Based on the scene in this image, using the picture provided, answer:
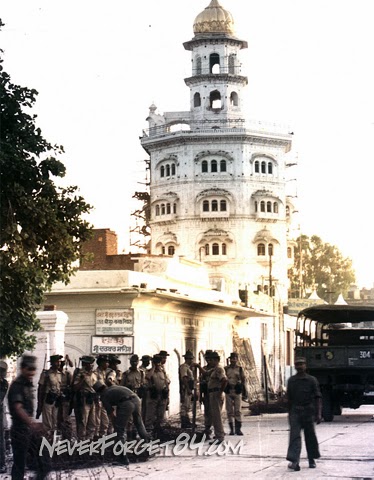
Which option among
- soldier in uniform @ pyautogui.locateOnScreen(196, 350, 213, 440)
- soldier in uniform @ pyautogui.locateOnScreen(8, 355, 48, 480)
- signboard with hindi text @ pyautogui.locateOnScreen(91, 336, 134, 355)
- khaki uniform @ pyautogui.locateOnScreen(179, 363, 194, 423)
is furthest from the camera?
signboard with hindi text @ pyautogui.locateOnScreen(91, 336, 134, 355)

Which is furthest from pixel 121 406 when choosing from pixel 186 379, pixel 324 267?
pixel 324 267

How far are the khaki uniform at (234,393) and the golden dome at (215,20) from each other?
291ft

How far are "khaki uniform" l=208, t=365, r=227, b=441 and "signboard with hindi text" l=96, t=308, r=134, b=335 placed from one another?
7.58 m

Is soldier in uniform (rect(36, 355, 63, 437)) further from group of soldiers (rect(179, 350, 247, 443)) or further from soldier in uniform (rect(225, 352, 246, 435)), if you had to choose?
soldier in uniform (rect(225, 352, 246, 435))

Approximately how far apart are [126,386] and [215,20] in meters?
92.3

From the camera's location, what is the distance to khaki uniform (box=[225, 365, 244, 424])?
24328mm

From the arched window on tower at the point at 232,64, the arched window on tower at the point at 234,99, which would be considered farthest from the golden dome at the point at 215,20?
the arched window on tower at the point at 234,99

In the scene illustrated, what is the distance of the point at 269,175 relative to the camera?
107 meters

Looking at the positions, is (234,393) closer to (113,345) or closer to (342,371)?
(342,371)

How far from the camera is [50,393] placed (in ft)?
64.6

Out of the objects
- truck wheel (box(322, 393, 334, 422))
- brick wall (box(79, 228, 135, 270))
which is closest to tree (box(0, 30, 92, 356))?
truck wheel (box(322, 393, 334, 422))

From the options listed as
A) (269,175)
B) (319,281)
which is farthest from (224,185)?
(319,281)

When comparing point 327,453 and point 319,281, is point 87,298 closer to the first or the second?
point 327,453

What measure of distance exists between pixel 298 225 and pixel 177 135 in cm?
2020
